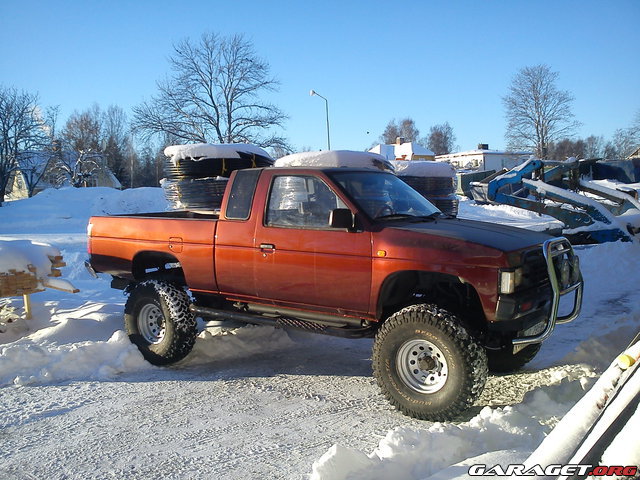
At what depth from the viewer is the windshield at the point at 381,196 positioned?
4.78m

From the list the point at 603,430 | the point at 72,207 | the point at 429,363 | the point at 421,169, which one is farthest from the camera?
the point at 72,207

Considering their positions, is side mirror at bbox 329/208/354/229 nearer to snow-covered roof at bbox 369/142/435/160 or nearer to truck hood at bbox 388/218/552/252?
truck hood at bbox 388/218/552/252

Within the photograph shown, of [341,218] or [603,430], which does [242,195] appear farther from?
[603,430]

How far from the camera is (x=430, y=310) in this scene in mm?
4129

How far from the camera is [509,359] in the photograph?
4949mm

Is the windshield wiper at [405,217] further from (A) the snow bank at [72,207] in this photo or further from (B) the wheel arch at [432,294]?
(A) the snow bank at [72,207]

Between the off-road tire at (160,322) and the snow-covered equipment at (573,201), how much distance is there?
8.43 m

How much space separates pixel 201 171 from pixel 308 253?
4.73 metres

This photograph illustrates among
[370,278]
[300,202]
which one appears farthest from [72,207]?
[370,278]

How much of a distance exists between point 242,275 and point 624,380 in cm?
355

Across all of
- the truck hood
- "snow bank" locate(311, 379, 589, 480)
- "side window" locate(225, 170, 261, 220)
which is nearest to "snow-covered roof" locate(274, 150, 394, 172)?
"side window" locate(225, 170, 261, 220)

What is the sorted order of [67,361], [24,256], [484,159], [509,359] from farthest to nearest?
[484,159], [24,256], [67,361], [509,359]

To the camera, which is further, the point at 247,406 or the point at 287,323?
the point at 287,323

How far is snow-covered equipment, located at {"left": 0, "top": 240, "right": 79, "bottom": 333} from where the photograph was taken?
6711 millimetres
